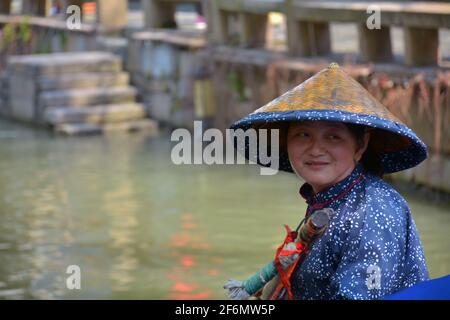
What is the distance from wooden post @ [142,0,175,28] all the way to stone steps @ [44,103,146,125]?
1.27 m

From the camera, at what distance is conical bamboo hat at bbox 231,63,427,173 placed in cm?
316

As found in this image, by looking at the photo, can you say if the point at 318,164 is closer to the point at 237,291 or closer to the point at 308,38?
the point at 237,291

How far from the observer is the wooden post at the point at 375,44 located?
9.30 meters

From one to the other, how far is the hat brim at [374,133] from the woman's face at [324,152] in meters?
0.08

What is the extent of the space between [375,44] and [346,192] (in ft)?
20.5

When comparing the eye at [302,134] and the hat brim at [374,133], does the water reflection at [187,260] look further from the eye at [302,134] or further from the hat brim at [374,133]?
the eye at [302,134]

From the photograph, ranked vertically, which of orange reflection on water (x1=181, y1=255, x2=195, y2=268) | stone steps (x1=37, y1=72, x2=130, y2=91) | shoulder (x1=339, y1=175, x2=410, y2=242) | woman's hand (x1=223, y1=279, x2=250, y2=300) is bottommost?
orange reflection on water (x1=181, y1=255, x2=195, y2=268)

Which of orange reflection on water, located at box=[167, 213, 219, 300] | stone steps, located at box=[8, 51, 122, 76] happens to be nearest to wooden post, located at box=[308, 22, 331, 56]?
orange reflection on water, located at box=[167, 213, 219, 300]

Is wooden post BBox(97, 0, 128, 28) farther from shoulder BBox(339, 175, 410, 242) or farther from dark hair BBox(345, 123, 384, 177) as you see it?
shoulder BBox(339, 175, 410, 242)

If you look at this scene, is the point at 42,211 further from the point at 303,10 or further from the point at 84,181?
the point at 303,10

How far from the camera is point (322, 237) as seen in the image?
317 centimetres

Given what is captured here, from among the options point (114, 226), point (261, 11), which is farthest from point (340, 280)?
point (261, 11)

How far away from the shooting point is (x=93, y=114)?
478 inches

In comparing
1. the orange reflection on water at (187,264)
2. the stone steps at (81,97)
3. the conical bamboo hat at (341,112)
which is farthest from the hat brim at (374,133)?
the stone steps at (81,97)
